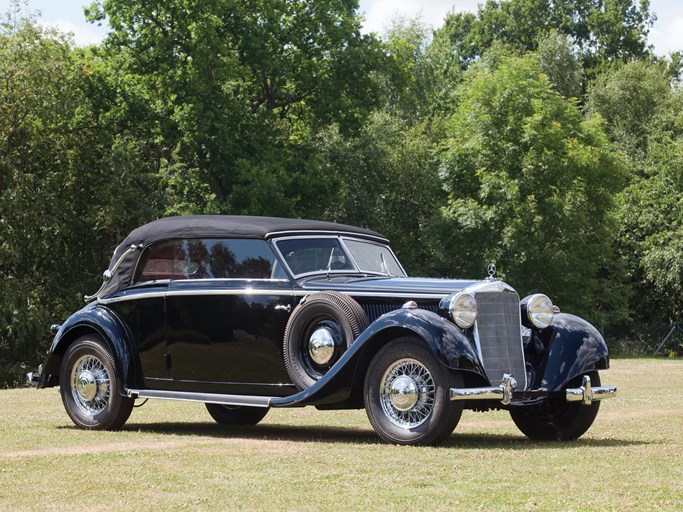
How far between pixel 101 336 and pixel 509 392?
4928mm

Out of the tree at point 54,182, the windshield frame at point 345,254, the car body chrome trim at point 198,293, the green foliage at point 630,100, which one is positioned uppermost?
the green foliage at point 630,100

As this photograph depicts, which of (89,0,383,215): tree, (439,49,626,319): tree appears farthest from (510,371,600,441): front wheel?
(439,49,626,319): tree

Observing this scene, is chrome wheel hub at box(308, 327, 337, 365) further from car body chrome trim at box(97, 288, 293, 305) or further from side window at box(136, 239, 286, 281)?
side window at box(136, 239, 286, 281)

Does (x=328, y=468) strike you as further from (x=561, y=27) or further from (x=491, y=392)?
(x=561, y=27)

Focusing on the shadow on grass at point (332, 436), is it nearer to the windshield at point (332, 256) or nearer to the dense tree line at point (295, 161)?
the windshield at point (332, 256)

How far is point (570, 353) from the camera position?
36.0 ft

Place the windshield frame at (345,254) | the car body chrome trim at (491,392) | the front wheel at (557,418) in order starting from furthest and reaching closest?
the windshield frame at (345,254), the front wheel at (557,418), the car body chrome trim at (491,392)

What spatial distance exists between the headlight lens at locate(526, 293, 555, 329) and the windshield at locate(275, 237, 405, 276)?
187 cm

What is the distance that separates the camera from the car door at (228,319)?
11.4 meters

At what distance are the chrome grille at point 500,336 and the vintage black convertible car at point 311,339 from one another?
0.04ft

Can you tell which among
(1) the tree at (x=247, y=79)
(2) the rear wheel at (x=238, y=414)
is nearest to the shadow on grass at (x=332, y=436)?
(2) the rear wheel at (x=238, y=414)

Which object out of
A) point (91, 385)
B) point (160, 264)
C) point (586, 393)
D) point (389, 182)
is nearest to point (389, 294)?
point (586, 393)

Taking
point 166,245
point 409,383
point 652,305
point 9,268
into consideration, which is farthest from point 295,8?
point 409,383

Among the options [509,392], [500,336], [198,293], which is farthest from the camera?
[198,293]
